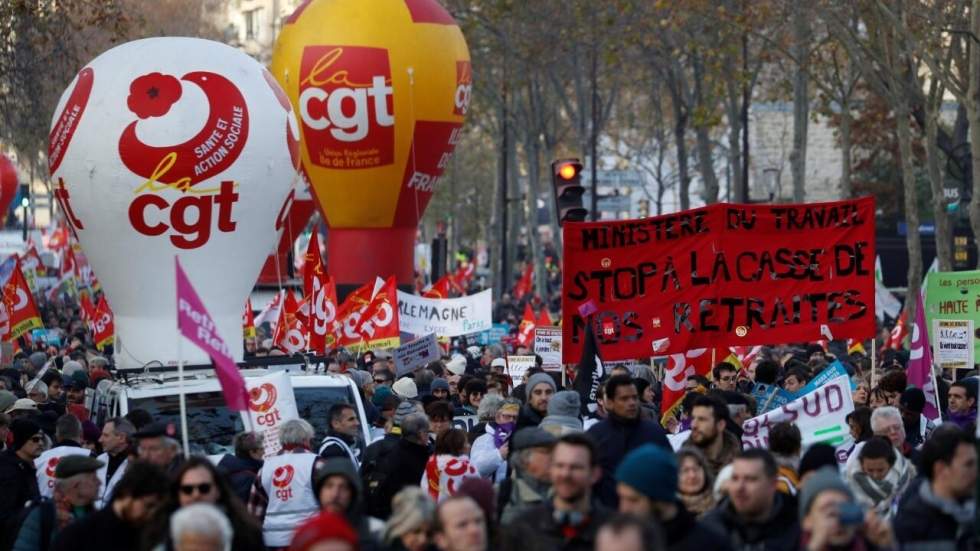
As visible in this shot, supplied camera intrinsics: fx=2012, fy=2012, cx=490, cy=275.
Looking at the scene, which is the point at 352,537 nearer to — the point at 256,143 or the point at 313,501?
the point at 313,501

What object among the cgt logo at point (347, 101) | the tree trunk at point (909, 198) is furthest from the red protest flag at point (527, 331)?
the tree trunk at point (909, 198)

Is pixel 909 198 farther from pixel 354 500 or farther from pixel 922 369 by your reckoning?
pixel 354 500

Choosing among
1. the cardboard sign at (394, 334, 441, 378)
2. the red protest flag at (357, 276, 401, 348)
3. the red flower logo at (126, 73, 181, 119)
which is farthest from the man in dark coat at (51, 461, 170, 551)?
the red protest flag at (357, 276, 401, 348)

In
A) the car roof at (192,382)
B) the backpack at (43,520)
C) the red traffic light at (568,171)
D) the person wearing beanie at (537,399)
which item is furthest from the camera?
the red traffic light at (568,171)

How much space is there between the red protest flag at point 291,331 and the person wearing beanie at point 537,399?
10743 mm

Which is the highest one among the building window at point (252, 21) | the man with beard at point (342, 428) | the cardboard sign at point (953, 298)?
the building window at point (252, 21)

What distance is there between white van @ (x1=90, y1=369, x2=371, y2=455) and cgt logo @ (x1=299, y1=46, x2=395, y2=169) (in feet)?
50.1

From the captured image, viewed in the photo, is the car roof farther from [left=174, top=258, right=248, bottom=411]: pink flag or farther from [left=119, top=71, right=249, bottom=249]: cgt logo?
[left=119, top=71, right=249, bottom=249]: cgt logo

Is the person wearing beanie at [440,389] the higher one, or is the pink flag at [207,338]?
the pink flag at [207,338]

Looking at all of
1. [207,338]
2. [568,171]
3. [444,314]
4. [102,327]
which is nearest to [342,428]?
[207,338]

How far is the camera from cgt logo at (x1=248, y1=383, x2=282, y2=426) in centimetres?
1255

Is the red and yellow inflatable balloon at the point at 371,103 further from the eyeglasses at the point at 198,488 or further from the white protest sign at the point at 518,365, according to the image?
the eyeglasses at the point at 198,488

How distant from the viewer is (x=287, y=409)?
1259 cm

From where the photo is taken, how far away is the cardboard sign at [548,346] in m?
18.5
